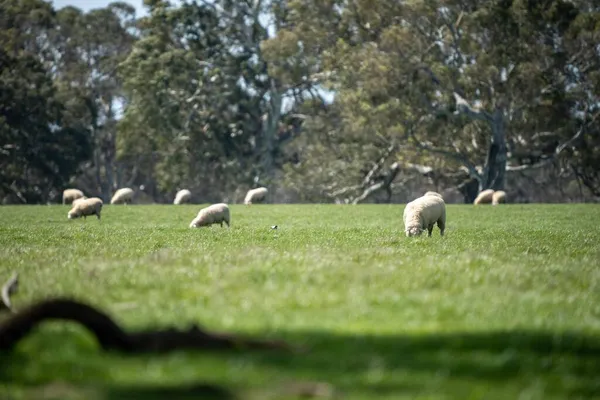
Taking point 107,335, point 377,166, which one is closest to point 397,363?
point 107,335

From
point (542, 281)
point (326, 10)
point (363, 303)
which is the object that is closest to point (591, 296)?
point (542, 281)

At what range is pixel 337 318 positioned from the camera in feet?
30.1

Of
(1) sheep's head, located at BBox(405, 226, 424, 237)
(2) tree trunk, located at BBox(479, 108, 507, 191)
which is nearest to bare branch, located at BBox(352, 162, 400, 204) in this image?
(2) tree trunk, located at BBox(479, 108, 507, 191)

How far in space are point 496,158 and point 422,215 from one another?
141ft

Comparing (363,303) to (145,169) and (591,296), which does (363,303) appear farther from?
(145,169)

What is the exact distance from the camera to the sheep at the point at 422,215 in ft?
74.6

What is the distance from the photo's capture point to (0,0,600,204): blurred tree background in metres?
64.1

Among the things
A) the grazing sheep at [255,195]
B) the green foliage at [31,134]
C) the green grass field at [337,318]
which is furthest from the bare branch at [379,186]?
the green grass field at [337,318]

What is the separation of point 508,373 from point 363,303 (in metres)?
3.09

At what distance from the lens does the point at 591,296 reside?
11.2m

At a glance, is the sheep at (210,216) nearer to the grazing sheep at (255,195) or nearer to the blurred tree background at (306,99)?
the grazing sheep at (255,195)

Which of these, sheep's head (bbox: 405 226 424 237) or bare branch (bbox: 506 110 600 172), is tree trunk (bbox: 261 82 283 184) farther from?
sheep's head (bbox: 405 226 424 237)

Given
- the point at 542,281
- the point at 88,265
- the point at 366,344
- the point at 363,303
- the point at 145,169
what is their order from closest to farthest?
the point at 366,344 < the point at 363,303 < the point at 542,281 < the point at 88,265 < the point at 145,169

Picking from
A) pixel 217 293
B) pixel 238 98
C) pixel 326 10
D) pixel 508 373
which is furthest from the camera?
pixel 238 98
